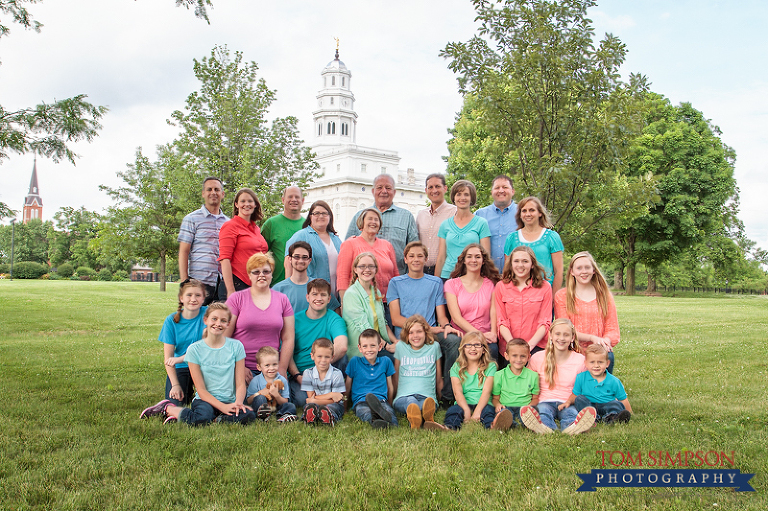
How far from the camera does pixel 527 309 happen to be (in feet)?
18.0

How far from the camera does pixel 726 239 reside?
Result: 3194 cm

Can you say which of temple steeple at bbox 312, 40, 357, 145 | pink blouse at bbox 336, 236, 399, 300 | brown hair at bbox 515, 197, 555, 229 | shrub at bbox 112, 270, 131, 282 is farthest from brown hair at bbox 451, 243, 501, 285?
temple steeple at bbox 312, 40, 357, 145

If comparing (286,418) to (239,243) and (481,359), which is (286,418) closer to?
(481,359)

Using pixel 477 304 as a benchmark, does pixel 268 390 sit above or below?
below

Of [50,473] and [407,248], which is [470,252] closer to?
[407,248]

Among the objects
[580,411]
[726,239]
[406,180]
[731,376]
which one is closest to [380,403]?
[580,411]

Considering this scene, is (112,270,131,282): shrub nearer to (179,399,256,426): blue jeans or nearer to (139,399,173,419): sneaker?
(139,399,173,419): sneaker

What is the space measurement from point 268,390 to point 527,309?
2.52 m

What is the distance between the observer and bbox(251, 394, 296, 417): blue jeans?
4.97m

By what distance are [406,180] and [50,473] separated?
68125mm

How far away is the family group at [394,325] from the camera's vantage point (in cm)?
493

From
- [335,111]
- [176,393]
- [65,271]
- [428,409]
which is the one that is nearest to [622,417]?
[428,409]

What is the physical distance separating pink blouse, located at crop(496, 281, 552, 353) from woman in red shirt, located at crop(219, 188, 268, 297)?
2.66 meters

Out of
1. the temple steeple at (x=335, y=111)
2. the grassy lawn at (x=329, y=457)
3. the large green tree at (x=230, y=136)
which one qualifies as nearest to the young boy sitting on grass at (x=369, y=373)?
the grassy lawn at (x=329, y=457)
